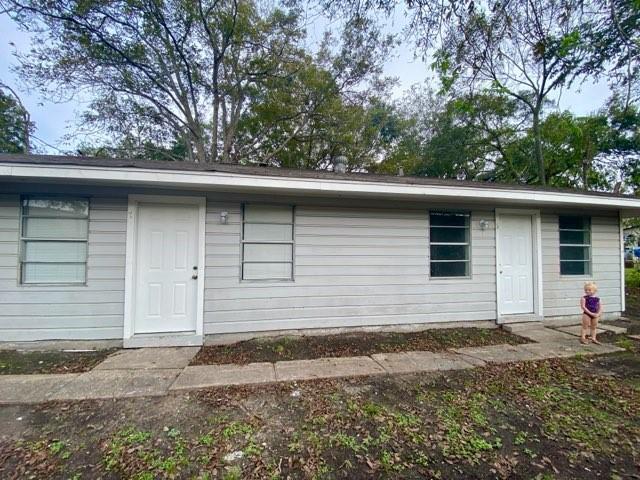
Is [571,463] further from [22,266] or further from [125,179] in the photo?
[22,266]

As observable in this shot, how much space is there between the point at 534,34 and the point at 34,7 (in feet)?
38.8

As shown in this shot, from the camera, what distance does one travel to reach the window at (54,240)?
391 cm

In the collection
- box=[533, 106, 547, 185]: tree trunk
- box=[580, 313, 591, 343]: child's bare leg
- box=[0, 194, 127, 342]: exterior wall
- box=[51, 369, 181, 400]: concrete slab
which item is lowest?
box=[51, 369, 181, 400]: concrete slab

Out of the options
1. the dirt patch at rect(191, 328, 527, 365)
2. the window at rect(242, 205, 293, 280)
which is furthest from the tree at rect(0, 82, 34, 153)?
the dirt patch at rect(191, 328, 527, 365)

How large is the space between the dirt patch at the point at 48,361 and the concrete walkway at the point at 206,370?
154 millimetres

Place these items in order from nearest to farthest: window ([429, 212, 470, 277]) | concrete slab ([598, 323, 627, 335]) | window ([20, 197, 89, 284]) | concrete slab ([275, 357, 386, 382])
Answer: concrete slab ([275, 357, 386, 382]) < window ([20, 197, 89, 284]) < concrete slab ([598, 323, 627, 335]) < window ([429, 212, 470, 277])

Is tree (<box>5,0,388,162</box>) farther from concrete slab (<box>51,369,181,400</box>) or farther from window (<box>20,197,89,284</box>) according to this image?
concrete slab (<box>51,369,181,400</box>)

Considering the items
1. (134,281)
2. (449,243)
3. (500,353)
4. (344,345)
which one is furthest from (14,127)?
(500,353)

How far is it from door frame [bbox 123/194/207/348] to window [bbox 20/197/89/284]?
1.93ft

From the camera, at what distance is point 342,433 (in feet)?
7.51

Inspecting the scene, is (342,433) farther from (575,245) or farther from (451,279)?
(575,245)

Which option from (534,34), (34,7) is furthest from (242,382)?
(34,7)

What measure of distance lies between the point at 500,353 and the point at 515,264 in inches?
86.4

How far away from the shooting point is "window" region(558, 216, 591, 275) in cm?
575
